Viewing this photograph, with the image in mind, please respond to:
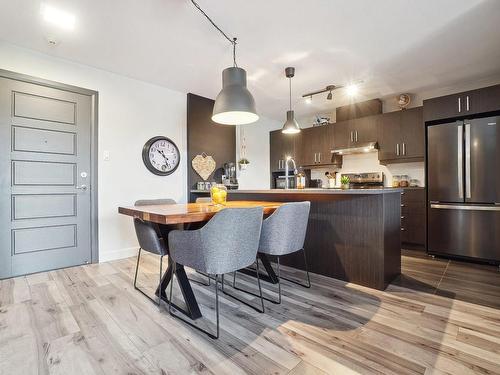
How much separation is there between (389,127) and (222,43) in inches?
117

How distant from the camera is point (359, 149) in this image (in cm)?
445

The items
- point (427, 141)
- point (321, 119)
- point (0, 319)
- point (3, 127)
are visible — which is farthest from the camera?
point (321, 119)

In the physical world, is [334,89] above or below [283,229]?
above

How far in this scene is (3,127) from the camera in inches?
105

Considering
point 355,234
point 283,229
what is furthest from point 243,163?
point 283,229

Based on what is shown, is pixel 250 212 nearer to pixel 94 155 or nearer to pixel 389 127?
pixel 94 155

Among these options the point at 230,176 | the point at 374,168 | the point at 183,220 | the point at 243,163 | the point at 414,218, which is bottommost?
the point at 414,218

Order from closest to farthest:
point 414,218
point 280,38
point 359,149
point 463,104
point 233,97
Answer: point 233,97 → point 280,38 → point 463,104 → point 414,218 → point 359,149

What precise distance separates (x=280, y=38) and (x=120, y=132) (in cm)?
233

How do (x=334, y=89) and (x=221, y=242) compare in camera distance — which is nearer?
(x=221, y=242)

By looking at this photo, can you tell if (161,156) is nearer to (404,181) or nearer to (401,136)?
(401,136)

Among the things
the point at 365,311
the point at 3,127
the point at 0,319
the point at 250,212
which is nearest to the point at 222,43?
the point at 250,212

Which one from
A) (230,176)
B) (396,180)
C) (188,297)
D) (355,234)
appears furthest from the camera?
(230,176)

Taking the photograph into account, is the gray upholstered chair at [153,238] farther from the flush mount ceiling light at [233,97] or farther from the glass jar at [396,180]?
the glass jar at [396,180]
